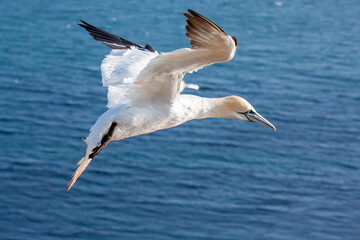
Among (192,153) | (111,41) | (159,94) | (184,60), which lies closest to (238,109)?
(159,94)

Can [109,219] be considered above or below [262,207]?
below

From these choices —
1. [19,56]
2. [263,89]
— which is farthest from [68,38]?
[263,89]

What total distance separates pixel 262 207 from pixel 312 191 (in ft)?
4.25

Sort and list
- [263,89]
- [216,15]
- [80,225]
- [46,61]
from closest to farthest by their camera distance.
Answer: [80,225]
[263,89]
[46,61]
[216,15]

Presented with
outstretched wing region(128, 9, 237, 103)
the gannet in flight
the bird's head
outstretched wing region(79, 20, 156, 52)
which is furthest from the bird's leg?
outstretched wing region(79, 20, 156, 52)

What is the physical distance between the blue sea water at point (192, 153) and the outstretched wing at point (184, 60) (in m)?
6.14

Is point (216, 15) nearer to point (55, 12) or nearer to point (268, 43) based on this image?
point (268, 43)

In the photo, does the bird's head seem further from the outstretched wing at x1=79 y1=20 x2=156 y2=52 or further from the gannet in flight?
the outstretched wing at x1=79 y1=20 x2=156 y2=52

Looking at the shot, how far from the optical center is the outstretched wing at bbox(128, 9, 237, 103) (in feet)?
24.0

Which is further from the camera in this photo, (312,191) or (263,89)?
(263,89)

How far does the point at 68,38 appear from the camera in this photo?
890 inches

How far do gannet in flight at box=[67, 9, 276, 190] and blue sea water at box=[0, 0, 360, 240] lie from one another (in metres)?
5.38

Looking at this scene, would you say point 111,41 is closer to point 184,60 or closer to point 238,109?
point 238,109

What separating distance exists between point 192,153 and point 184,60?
8668mm
